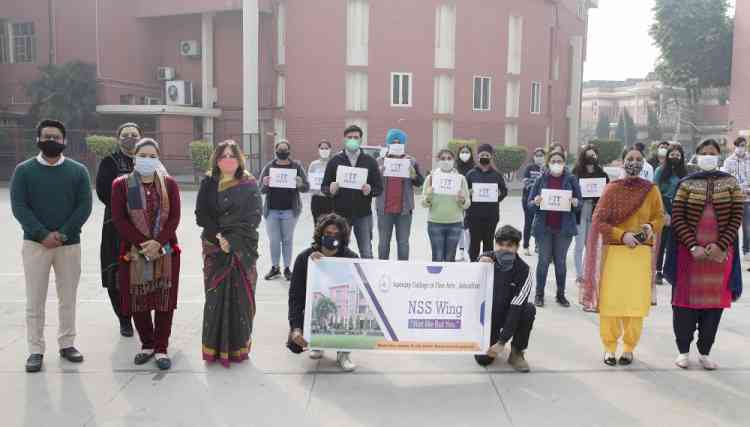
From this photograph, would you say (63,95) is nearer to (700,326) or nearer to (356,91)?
(356,91)

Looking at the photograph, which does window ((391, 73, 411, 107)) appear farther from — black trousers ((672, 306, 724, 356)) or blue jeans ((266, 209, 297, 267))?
black trousers ((672, 306, 724, 356))

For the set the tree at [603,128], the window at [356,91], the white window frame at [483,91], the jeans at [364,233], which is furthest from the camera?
the tree at [603,128]

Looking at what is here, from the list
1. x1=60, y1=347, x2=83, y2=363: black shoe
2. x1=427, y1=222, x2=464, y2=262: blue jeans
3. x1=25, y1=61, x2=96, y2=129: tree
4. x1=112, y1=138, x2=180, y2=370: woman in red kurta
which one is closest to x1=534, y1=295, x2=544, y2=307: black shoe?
x1=427, y1=222, x2=464, y2=262: blue jeans

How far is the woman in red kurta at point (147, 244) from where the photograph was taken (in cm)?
551

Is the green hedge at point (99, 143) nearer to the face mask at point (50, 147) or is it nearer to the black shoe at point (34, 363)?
the face mask at point (50, 147)

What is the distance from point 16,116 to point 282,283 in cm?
2883

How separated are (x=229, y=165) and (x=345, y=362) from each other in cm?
194

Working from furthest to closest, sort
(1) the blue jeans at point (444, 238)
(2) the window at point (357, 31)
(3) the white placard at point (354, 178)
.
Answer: (2) the window at point (357, 31) → (1) the blue jeans at point (444, 238) → (3) the white placard at point (354, 178)

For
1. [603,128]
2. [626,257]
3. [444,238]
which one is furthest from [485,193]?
[603,128]

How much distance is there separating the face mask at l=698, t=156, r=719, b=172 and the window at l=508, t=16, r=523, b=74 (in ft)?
96.6

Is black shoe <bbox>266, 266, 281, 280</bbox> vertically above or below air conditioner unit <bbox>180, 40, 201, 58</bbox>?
below

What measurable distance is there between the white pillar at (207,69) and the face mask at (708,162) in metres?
30.9

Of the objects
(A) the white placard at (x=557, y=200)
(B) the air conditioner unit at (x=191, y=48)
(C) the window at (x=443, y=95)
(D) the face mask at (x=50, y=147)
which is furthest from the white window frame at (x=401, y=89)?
(D) the face mask at (x=50, y=147)

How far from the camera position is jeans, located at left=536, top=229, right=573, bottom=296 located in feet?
25.5
